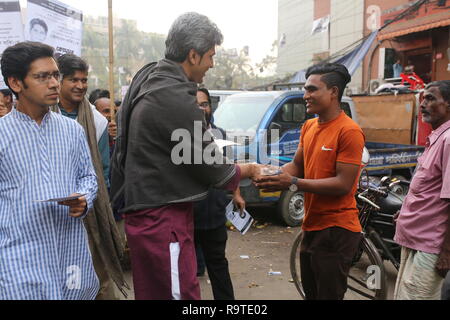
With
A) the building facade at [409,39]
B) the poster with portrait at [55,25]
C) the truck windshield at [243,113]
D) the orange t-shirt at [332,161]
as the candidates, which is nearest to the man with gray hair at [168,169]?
the orange t-shirt at [332,161]

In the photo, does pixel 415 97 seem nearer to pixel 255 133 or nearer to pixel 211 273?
pixel 255 133

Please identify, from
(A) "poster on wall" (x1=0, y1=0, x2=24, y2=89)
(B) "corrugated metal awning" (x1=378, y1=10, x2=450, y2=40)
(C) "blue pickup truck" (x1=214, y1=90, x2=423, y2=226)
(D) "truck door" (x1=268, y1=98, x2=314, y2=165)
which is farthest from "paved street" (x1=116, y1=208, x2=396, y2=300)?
(B) "corrugated metal awning" (x1=378, y1=10, x2=450, y2=40)

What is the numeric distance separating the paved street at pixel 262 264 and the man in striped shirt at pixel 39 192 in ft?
6.12

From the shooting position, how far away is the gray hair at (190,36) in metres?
1.89

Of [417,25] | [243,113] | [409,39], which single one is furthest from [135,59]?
[243,113]

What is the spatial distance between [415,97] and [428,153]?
560cm

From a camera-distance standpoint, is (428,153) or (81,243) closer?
(81,243)

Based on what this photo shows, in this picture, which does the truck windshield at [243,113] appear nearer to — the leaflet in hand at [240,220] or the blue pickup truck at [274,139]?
the blue pickup truck at [274,139]

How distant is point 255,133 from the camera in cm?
607

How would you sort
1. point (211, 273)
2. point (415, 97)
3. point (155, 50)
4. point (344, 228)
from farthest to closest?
1. point (155, 50)
2. point (415, 97)
3. point (211, 273)
4. point (344, 228)

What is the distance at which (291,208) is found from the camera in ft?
20.4

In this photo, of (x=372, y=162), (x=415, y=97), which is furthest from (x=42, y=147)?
(x=415, y=97)

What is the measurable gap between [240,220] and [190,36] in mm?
1377

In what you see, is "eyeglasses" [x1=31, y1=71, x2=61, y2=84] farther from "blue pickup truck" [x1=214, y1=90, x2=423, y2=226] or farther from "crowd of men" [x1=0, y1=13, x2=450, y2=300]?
"blue pickup truck" [x1=214, y1=90, x2=423, y2=226]
